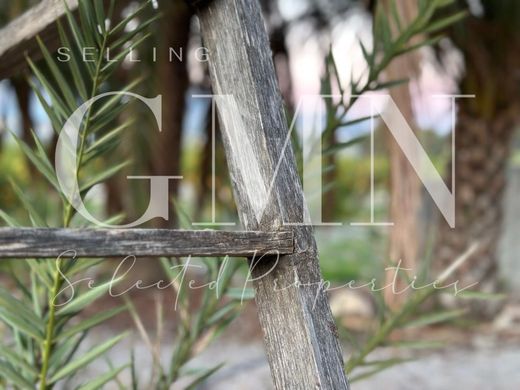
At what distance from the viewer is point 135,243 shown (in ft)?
2.18

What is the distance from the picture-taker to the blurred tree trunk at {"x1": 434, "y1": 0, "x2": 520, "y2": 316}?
420cm

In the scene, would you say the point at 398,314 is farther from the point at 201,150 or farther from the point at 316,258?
the point at 201,150

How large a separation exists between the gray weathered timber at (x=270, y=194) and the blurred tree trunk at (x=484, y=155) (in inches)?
140

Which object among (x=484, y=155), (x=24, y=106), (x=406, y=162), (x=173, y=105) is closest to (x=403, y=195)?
(x=406, y=162)

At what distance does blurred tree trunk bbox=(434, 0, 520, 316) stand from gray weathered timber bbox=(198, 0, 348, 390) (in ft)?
11.7

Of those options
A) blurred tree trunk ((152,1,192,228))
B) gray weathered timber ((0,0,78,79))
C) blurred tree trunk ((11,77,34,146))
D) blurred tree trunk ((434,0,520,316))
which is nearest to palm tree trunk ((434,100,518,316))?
blurred tree trunk ((434,0,520,316))

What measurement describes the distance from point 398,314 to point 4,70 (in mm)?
648

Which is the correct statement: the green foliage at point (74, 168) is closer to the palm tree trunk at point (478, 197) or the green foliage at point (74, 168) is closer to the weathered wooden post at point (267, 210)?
the weathered wooden post at point (267, 210)

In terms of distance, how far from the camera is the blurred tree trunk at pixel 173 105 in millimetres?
4426

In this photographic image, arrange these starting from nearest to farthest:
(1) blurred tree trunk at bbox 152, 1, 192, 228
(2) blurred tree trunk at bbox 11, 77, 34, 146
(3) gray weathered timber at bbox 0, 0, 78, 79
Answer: (3) gray weathered timber at bbox 0, 0, 78, 79, (1) blurred tree trunk at bbox 152, 1, 192, 228, (2) blurred tree trunk at bbox 11, 77, 34, 146

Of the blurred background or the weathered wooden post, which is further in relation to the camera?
the blurred background

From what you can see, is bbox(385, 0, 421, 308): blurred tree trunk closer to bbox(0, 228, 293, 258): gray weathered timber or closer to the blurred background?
the blurred background

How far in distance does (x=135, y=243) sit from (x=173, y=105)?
4211 millimetres

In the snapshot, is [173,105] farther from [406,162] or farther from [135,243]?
[135,243]
